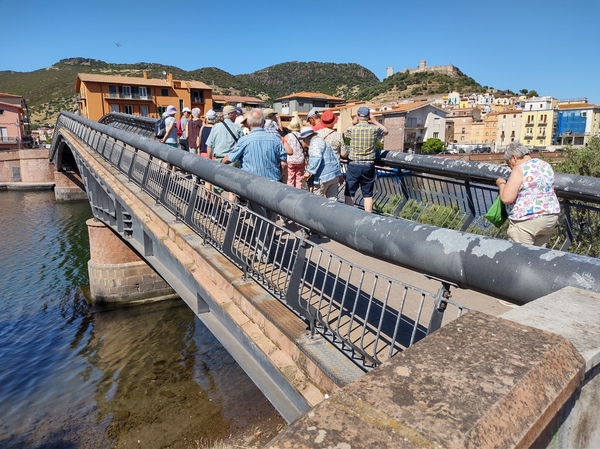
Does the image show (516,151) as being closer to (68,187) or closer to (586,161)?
(586,161)

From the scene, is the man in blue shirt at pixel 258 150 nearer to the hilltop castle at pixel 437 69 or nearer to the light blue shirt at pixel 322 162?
the light blue shirt at pixel 322 162

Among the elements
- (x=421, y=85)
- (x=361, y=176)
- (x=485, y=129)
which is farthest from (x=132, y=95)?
(x=421, y=85)

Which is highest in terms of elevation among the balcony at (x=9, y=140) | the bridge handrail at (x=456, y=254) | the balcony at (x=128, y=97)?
the balcony at (x=128, y=97)

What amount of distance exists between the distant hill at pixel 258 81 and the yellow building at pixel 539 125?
50296 millimetres

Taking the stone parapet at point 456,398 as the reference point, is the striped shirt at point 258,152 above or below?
above

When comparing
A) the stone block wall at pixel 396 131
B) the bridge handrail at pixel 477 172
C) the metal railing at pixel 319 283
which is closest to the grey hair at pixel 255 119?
the metal railing at pixel 319 283

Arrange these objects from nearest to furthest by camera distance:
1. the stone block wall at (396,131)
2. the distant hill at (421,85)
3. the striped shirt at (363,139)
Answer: the striped shirt at (363,139), the stone block wall at (396,131), the distant hill at (421,85)

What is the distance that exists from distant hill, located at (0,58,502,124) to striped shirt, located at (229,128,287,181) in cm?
9859

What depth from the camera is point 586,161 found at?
12086 millimetres

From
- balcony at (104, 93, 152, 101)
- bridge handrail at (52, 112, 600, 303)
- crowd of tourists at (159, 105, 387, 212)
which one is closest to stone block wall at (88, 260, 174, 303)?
crowd of tourists at (159, 105, 387, 212)

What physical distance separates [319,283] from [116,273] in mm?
12458

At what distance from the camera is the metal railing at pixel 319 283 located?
271cm

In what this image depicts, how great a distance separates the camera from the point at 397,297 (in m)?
3.75

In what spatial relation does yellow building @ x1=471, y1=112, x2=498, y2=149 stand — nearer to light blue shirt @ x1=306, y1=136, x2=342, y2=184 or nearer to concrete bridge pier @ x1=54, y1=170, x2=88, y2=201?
concrete bridge pier @ x1=54, y1=170, x2=88, y2=201
